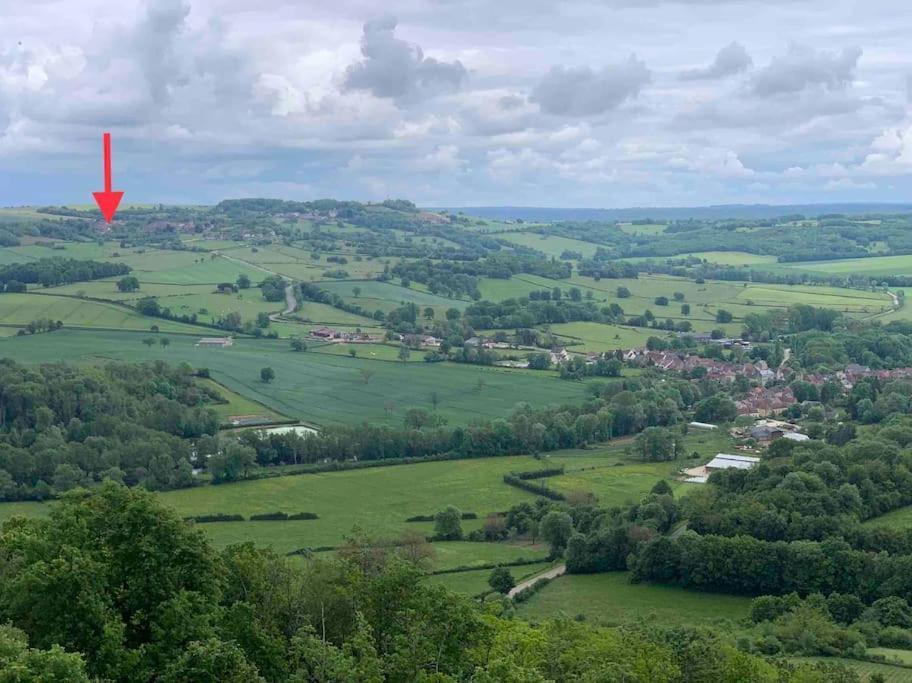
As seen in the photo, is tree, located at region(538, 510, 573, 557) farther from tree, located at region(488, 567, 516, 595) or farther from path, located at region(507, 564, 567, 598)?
tree, located at region(488, 567, 516, 595)

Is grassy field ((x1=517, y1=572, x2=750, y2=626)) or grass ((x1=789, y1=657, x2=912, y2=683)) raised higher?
grass ((x1=789, y1=657, x2=912, y2=683))

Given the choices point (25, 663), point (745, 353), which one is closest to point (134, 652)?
point (25, 663)

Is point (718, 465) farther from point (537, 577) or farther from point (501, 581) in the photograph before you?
point (501, 581)

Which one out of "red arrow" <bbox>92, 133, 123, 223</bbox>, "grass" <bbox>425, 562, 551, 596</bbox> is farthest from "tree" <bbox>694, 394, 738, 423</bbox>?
"red arrow" <bbox>92, 133, 123, 223</bbox>

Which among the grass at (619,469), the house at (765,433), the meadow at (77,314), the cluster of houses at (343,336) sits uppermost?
the meadow at (77,314)

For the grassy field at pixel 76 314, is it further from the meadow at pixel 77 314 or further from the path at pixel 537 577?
the path at pixel 537 577

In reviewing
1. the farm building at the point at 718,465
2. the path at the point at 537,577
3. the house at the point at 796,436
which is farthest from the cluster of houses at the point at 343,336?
the path at the point at 537,577
